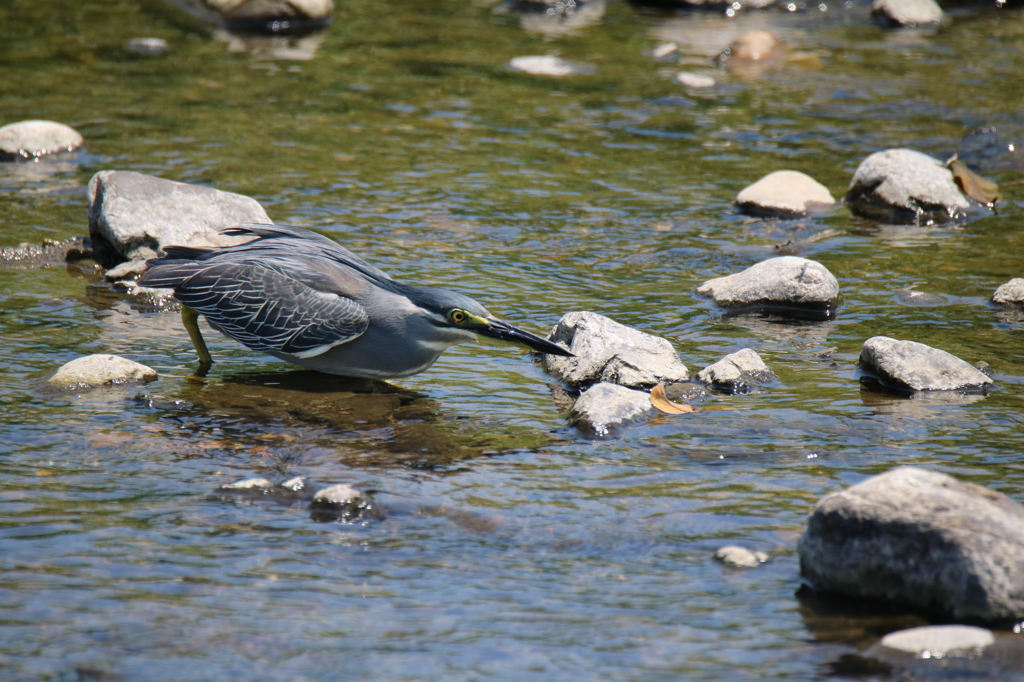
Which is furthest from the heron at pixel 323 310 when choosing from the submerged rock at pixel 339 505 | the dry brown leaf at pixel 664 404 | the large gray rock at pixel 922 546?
the large gray rock at pixel 922 546

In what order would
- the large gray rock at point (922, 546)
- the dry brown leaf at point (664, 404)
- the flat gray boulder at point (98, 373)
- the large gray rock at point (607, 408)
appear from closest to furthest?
the large gray rock at point (922, 546) → the large gray rock at point (607, 408) → the dry brown leaf at point (664, 404) → the flat gray boulder at point (98, 373)

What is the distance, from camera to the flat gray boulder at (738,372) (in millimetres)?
6758

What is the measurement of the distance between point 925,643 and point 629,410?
2467 mm

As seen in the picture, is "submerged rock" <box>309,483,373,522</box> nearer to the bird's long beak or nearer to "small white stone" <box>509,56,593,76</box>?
the bird's long beak

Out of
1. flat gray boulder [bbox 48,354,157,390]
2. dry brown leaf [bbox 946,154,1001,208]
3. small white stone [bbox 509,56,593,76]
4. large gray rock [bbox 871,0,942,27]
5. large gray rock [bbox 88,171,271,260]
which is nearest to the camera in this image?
flat gray boulder [bbox 48,354,157,390]

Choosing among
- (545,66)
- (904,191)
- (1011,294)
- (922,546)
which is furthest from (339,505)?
(545,66)

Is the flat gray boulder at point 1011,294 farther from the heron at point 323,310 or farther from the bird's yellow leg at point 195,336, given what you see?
the bird's yellow leg at point 195,336

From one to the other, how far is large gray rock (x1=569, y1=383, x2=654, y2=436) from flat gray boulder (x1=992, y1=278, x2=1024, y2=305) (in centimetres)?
326

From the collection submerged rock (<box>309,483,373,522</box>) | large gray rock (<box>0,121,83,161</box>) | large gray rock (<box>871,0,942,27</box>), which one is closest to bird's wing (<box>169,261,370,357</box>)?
submerged rock (<box>309,483,373,522</box>)

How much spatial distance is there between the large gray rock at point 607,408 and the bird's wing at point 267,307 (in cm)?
147

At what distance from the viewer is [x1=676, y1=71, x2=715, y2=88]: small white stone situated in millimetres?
14219

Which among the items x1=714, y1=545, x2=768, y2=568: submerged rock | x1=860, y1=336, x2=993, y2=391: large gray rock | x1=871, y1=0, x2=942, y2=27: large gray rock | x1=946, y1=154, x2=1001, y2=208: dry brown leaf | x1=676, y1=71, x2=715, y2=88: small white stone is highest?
x1=871, y1=0, x2=942, y2=27: large gray rock

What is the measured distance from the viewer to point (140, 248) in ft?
28.9

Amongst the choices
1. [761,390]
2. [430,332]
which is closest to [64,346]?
[430,332]
